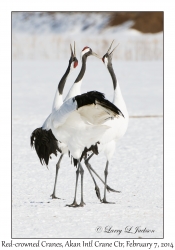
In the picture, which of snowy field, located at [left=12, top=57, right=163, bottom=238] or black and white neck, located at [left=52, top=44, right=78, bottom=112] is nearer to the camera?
snowy field, located at [left=12, top=57, right=163, bottom=238]

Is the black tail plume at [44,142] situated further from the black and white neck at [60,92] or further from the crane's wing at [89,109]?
the crane's wing at [89,109]

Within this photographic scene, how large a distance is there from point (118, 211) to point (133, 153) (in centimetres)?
339

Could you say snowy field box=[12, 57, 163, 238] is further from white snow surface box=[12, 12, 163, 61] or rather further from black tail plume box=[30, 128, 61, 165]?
white snow surface box=[12, 12, 163, 61]

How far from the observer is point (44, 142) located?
668cm

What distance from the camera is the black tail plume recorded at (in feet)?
21.6

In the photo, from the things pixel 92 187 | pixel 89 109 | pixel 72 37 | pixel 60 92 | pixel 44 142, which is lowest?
pixel 92 187

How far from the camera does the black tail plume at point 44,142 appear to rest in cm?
660

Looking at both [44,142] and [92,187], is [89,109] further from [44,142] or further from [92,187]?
[92,187]

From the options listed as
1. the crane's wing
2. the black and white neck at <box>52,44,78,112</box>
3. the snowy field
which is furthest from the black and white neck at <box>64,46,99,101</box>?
the snowy field

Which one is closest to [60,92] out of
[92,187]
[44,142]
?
[44,142]

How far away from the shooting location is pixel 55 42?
26.1 metres
